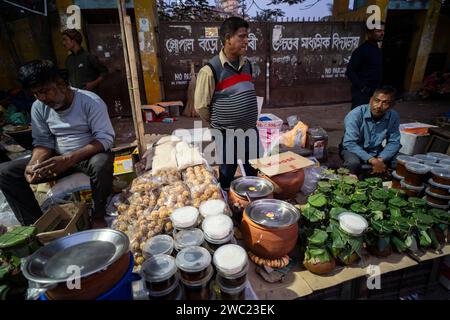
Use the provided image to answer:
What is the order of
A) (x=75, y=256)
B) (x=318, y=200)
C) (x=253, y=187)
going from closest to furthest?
1. (x=75, y=256)
2. (x=318, y=200)
3. (x=253, y=187)

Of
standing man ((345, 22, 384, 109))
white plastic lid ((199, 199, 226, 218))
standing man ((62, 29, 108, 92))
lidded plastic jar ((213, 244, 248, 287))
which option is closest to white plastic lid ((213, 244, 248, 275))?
lidded plastic jar ((213, 244, 248, 287))

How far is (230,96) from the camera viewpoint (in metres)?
2.52

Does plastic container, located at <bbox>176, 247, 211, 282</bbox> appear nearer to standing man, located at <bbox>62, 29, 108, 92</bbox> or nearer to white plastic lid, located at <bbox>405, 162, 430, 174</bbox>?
white plastic lid, located at <bbox>405, 162, 430, 174</bbox>

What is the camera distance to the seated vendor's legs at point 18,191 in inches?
90.3

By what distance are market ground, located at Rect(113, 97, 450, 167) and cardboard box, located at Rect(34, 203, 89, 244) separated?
2.98m

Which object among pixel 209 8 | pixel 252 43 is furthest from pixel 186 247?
pixel 209 8

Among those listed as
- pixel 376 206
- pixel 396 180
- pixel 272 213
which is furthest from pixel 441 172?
pixel 272 213

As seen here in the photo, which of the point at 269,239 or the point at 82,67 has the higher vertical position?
the point at 82,67

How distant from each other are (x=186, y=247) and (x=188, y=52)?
6.13 metres

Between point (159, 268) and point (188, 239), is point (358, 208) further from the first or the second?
point (159, 268)

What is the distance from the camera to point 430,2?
23.7 ft

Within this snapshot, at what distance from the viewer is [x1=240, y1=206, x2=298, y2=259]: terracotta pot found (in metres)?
1.64

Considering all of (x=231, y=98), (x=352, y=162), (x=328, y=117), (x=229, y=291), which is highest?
(x=231, y=98)

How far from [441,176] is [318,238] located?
45.9 inches
